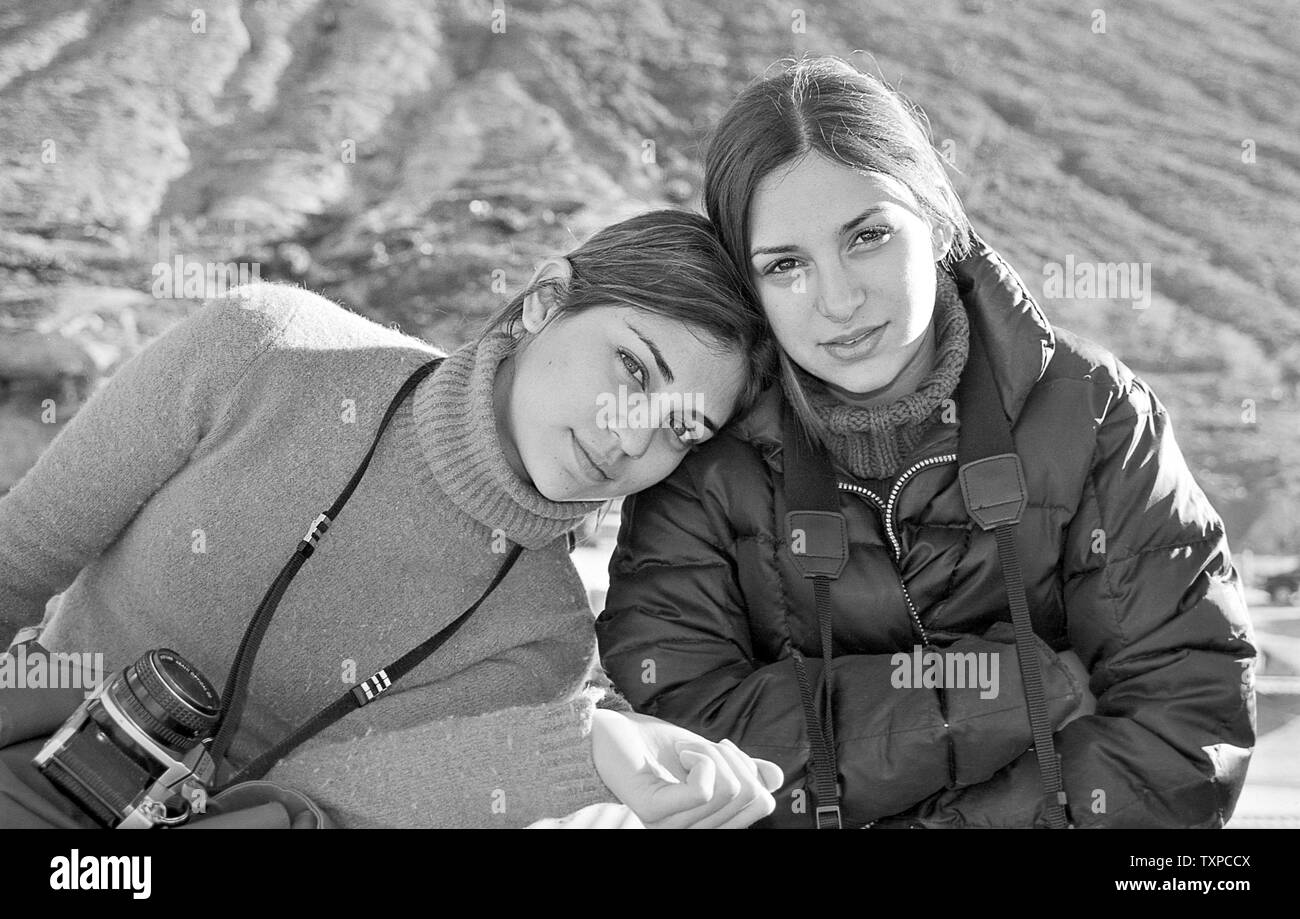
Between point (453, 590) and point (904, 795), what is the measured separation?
63 centimetres

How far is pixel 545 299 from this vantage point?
171 cm

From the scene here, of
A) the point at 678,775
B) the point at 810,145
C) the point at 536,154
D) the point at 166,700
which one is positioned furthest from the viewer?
the point at 536,154

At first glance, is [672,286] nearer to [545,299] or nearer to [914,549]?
[545,299]

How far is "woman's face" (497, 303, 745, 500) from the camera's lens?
5.24 ft

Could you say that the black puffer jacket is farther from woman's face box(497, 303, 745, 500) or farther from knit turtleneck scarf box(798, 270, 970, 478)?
woman's face box(497, 303, 745, 500)

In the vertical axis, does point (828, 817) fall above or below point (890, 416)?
below

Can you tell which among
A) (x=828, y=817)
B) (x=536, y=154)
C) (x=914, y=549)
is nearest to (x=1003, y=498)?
(x=914, y=549)

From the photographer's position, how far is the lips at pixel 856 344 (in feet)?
5.62

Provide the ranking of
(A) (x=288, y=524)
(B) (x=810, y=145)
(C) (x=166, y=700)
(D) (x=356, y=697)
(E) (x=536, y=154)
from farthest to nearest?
(E) (x=536, y=154) < (B) (x=810, y=145) < (A) (x=288, y=524) < (D) (x=356, y=697) < (C) (x=166, y=700)

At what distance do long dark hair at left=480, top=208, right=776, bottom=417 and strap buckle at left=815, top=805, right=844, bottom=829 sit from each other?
54 centimetres

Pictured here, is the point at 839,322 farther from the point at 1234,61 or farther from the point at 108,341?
the point at 1234,61

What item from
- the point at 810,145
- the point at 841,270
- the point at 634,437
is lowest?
the point at 634,437

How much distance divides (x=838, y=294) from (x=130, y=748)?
98 cm

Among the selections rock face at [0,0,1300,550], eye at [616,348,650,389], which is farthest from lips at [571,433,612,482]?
rock face at [0,0,1300,550]
